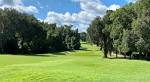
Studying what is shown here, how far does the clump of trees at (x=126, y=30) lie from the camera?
72125mm

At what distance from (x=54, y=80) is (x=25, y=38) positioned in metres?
88.1

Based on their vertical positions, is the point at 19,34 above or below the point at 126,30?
above

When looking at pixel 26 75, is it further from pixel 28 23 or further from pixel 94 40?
pixel 28 23

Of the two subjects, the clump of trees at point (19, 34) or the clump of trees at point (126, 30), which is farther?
the clump of trees at point (19, 34)

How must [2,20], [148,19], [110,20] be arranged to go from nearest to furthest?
[148,19]
[110,20]
[2,20]

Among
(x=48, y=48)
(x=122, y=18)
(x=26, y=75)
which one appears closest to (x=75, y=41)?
(x=48, y=48)

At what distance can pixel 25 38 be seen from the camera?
354 ft

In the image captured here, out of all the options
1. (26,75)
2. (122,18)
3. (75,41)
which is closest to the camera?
(26,75)

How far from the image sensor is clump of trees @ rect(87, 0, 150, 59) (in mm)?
72125

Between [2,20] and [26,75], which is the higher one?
[2,20]

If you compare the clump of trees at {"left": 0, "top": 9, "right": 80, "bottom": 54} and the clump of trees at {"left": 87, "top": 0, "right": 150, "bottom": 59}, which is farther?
the clump of trees at {"left": 0, "top": 9, "right": 80, "bottom": 54}

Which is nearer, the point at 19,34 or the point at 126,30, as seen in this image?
the point at 126,30

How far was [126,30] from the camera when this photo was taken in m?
77.5

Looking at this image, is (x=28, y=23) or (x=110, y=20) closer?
(x=110, y=20)
